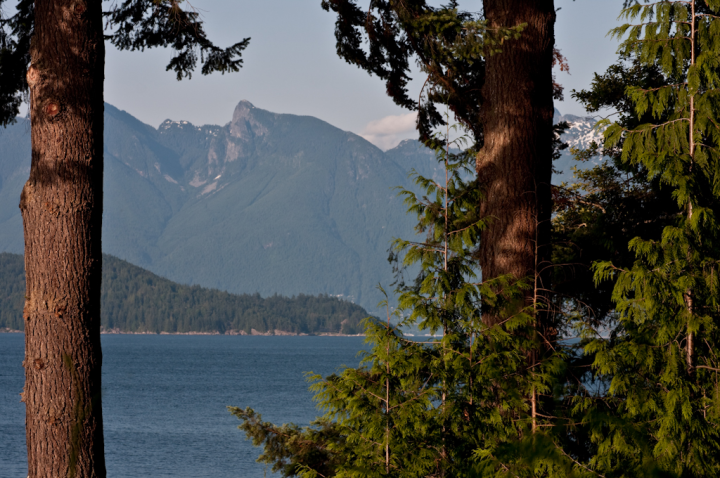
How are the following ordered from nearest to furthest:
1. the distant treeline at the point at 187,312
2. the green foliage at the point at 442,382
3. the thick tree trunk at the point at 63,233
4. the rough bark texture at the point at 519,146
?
the thick tree trunk at the point at 63,233
the green foliage at the point at 442,382
the rough bark texture at the point at 519,146
the distant treeline at the point at 187,312

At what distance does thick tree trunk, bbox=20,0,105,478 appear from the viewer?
12.6 feet

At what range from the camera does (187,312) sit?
177m

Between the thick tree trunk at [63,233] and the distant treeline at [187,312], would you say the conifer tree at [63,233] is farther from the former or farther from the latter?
the distant treeline at [187,312]

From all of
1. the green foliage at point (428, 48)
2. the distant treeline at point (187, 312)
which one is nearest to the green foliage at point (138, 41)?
the green foliage at point (428, 48)

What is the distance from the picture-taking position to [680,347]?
4.13 m

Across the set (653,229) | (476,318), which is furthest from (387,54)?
(476,318)

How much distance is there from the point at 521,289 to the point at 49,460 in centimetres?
330

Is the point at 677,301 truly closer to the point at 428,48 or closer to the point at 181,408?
the point at 428,48

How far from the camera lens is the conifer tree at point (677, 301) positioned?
12.8 ft

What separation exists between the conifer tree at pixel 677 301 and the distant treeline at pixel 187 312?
171730mm

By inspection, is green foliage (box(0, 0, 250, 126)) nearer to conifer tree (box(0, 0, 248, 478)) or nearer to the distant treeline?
conifer tree (box(0, 0, 248, 478))

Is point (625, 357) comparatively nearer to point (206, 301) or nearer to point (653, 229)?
point (653, 229)

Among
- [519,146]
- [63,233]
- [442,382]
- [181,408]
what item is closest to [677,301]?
[442,382]

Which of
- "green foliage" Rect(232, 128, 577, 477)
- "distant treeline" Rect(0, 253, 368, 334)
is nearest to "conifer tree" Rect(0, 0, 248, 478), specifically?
"green foliage" Rect(232, 128, 577, 477)
